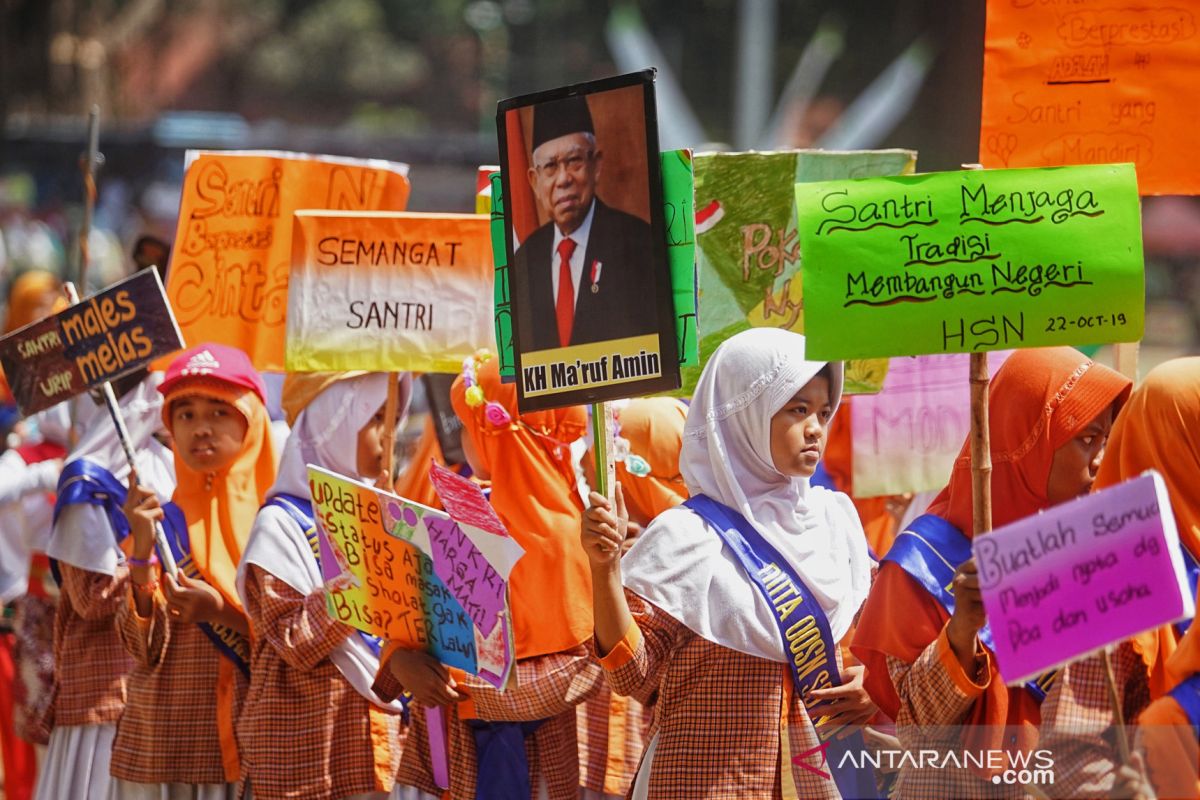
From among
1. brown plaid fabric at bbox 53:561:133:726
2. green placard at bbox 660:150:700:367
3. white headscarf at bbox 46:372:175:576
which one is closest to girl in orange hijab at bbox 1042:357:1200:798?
green placard at bbox 660:150:700:367

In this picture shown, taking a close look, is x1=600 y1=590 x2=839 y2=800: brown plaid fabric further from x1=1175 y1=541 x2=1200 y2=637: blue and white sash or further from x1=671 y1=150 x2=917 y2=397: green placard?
x1=671 y1=150 x2=917 y2=397: green placard

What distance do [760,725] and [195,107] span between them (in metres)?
59.7

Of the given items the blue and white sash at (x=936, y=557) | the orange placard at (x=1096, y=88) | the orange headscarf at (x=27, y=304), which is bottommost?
the blue and white sash at (x=936, y=557)

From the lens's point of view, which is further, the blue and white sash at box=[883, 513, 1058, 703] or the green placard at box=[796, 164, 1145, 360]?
the blue and white sash at box=[883, 513, 1058, 703]

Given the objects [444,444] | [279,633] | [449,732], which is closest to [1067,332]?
[449,732]

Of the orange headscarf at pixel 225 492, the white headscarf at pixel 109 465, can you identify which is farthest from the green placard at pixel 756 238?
the white headscarf at pixel 109 465

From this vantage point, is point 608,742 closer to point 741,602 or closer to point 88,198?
point 741,602

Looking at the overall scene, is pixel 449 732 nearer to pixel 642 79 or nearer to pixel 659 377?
pixel 659 377

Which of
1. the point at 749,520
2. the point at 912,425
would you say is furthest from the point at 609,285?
the point at 912,425

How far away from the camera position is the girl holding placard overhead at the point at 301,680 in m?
5.04

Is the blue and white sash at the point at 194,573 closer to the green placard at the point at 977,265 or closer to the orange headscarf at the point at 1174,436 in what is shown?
the green placard at the point at 977,265

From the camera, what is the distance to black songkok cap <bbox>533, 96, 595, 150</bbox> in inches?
151

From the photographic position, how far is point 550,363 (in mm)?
3924

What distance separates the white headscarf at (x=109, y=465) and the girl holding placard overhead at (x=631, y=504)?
1559 mm
